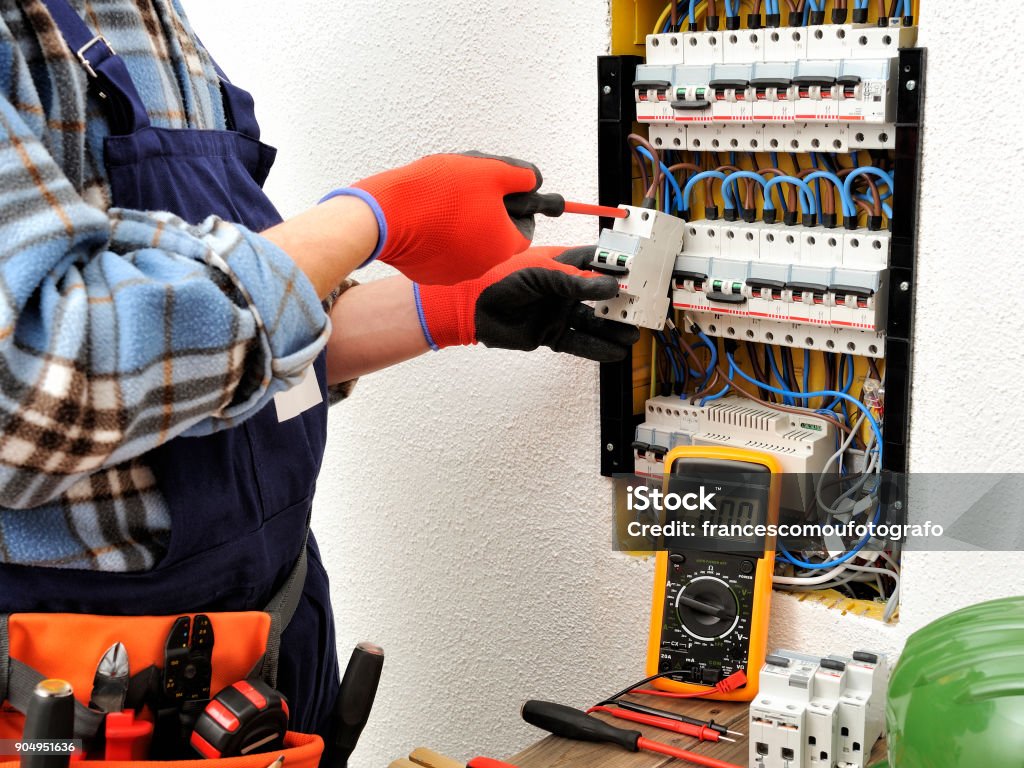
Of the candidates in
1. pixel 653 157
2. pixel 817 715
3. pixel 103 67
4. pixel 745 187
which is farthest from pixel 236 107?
pixel 817 715

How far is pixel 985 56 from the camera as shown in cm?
103

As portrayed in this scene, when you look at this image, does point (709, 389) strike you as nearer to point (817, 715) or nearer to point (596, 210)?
point (596, 210)

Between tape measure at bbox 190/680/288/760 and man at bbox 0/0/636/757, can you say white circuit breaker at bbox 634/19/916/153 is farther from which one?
tape measure at bbox 190/680/288/760

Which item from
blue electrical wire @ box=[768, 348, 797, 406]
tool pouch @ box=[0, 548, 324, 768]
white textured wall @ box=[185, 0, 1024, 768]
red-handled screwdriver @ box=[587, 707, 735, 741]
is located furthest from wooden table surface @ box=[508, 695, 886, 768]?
blue electrical wire @ box=[768, 348, 797, 406]

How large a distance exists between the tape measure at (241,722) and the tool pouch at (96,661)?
2cm

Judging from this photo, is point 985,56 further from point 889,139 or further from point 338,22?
point 338,22

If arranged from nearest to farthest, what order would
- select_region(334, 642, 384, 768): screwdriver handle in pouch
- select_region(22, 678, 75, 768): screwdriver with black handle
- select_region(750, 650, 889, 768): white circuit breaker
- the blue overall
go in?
1. select_region(22, 678, 75, 768): screwdriver with black handle
2. the blue overall
3. select_region(750, 650, 889, 768): white circuit breaker
4. select_region(334, 642, 384, 768): screwdriver handle in pouch

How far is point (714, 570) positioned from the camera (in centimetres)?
129

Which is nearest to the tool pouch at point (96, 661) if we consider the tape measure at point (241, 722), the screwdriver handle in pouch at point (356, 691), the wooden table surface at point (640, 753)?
the tape measure at point (241, 722)

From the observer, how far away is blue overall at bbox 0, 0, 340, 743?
36.3 inches

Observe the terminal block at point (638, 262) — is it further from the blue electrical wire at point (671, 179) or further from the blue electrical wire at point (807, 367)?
the blue electrical wire at point (807, 367)

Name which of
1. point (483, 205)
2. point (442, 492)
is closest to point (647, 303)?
point (483, 205)

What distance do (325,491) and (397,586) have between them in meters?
0.21

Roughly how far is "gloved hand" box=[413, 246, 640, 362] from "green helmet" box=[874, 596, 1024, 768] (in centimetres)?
56
